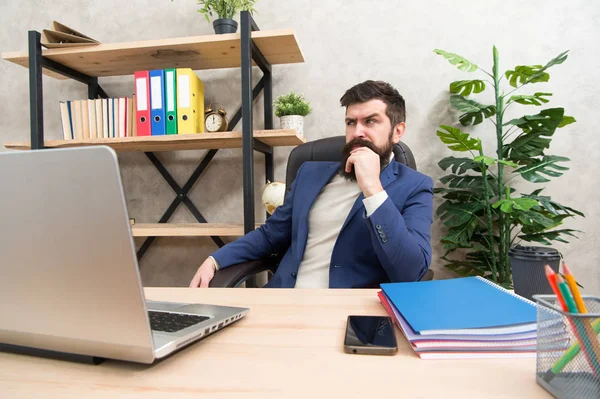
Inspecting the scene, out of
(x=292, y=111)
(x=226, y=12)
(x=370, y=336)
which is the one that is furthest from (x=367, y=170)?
(x=226, y=12)

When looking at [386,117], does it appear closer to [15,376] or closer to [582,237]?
[15,376]

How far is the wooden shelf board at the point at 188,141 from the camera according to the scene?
178 cm

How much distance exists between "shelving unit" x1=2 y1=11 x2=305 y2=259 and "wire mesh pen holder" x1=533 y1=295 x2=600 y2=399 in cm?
144

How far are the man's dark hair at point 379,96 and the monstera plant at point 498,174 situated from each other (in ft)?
1.27

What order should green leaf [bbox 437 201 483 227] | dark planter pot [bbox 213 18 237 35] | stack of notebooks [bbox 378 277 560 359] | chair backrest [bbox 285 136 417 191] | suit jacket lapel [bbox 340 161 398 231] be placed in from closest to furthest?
stack of notebooks [bbox 378 277 560 359], suit jacket lapel [bbox 340 161 398 231], chair backrest [bbox 285 136 417 191], green leaf [bbox 437 201 483 227], dark planter pot [bbox 213 18 237 35]

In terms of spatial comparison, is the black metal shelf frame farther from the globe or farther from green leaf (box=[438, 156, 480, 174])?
green leaf (box=[438, 156, 480, 174])

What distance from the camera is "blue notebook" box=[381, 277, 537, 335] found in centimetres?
48

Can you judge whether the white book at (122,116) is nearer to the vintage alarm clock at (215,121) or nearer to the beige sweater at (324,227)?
the vintage alarm clock at (215,121)

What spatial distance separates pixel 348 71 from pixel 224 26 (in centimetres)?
66

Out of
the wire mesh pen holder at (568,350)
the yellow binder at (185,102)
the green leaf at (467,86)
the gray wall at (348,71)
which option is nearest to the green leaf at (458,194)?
the gray wall at (348,71)

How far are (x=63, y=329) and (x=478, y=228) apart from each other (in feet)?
5.93

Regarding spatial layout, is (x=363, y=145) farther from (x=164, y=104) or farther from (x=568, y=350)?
(x=164, y=104)

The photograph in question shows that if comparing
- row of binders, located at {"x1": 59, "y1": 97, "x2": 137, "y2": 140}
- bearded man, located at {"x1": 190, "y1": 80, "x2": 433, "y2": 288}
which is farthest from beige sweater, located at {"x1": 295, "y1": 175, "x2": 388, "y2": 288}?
row of binders, located at {"x1": 59, "y1": 97, "x2": 137, "y2": 140}

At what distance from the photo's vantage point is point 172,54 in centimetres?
194
